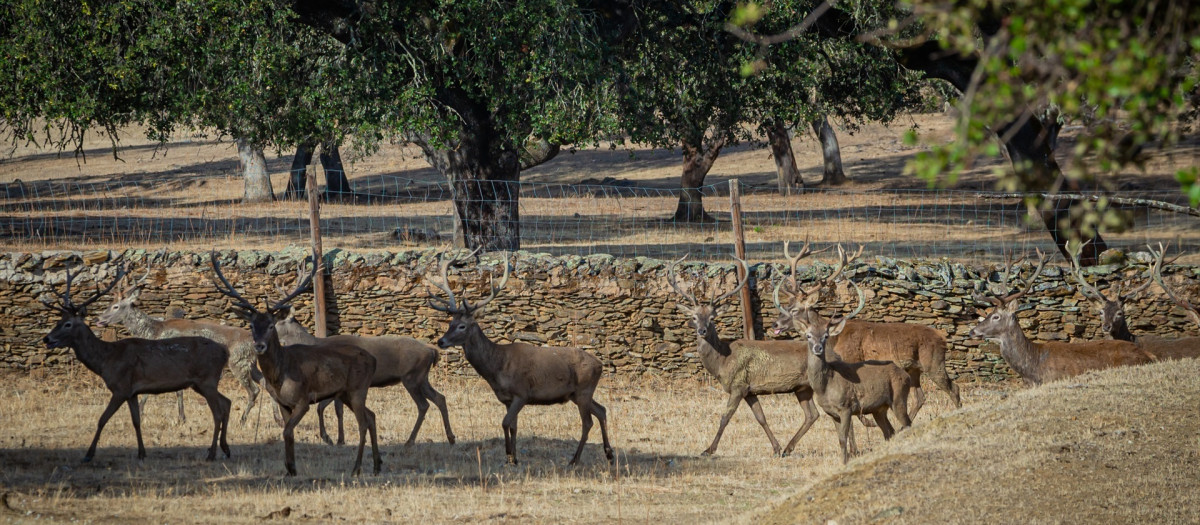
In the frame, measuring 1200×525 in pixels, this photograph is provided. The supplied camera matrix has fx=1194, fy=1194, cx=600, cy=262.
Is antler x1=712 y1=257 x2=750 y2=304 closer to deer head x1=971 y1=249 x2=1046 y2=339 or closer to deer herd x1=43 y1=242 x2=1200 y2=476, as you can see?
deer herd x1=43 y1=242 x2=1200 y2=476

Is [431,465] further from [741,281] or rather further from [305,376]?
[741,281]

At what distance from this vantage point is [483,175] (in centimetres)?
1881

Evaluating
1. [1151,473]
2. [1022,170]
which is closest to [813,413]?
[1151,473]

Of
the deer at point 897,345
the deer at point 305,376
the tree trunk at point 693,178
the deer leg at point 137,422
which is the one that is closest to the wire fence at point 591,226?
the tree trunk at point 693,178

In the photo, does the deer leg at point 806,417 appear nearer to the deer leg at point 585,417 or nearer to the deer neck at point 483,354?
the deer leg at point 585,417

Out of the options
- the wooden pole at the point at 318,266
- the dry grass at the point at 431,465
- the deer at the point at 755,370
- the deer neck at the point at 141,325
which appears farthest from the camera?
the wooden pole at the point at 318,266

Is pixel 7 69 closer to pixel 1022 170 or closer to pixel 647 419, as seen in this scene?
pixel 647 419

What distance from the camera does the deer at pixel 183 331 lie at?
13430 mm

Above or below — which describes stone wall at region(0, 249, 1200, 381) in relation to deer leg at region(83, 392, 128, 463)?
above

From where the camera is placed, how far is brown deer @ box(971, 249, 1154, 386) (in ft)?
42.6

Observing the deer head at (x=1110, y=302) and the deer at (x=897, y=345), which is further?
the deer head at (x=1110, y=302)

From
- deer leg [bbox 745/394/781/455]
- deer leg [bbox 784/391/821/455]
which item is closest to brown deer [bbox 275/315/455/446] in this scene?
deer leg [bbox 745/394/781/455]

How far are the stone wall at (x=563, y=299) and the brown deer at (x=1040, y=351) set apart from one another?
2.95ft

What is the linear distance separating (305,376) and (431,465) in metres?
1.49
